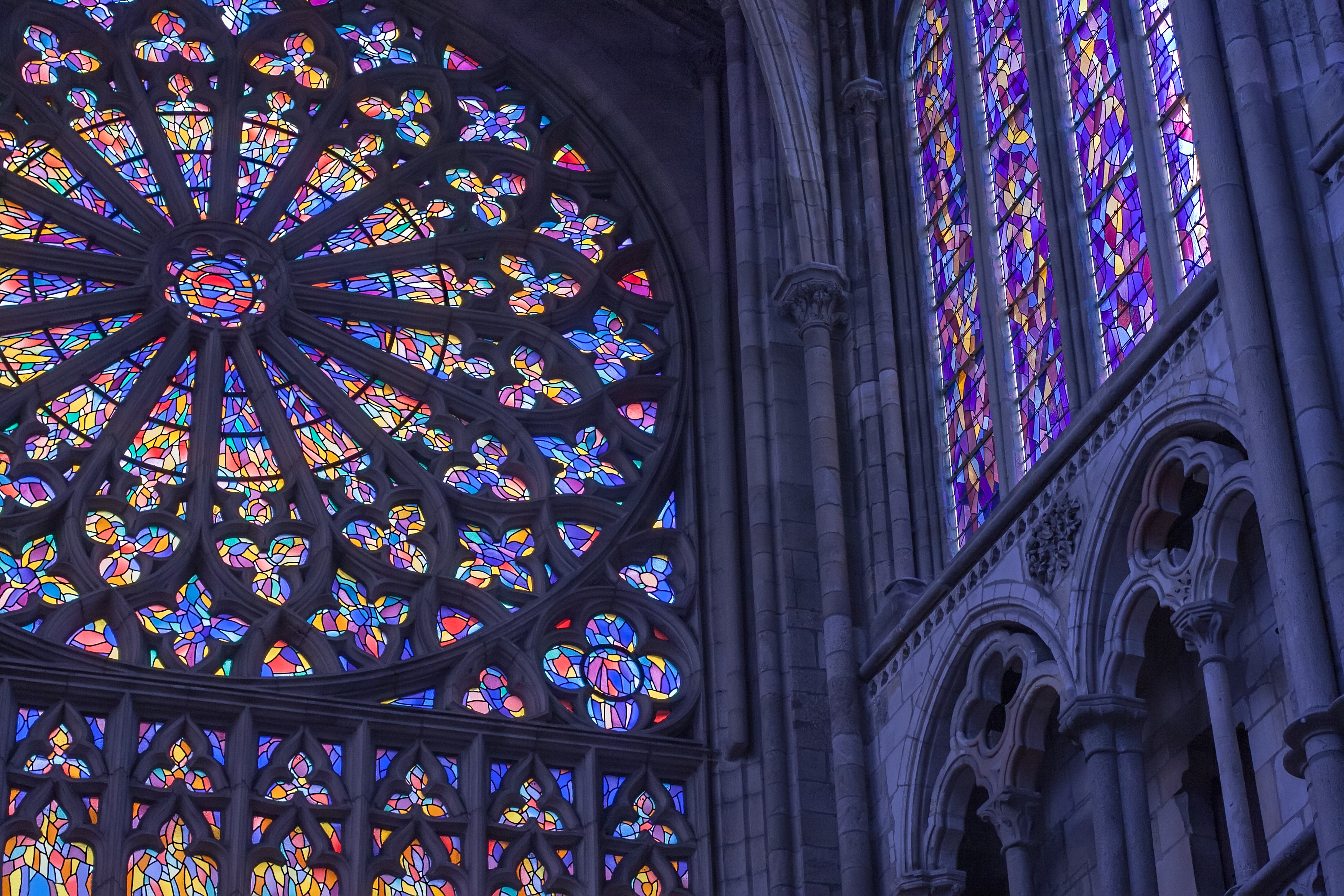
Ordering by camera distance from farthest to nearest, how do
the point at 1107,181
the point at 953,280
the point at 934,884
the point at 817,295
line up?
the point at 817,295 < the point at 953,280 < the point at 1107,181 < the point at 934,884

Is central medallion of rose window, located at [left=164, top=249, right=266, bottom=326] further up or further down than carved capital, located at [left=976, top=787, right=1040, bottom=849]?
further up

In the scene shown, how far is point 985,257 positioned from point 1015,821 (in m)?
3.62

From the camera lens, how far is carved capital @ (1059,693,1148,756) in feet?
41.1

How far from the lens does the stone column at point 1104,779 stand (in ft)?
39.8

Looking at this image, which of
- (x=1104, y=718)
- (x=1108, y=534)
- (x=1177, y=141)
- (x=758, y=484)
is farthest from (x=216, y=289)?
(x=1104, y=718)

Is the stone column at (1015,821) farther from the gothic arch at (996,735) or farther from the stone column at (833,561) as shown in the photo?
the stone column at (833,561)

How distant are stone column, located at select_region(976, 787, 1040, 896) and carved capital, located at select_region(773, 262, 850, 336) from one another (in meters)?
4.06

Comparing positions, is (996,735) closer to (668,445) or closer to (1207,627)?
(1207,627)

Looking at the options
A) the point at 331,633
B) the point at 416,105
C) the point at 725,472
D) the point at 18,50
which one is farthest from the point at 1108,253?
the point at 18,50

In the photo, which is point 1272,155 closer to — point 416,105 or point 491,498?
point 491,498

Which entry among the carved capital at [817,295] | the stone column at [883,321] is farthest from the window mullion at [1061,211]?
the carved capital at [817,295]

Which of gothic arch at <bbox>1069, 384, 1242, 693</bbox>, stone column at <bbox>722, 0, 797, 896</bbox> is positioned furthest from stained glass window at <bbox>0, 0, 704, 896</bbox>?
gothic arch at <bbox>1069, 384, 1242, 693</bbox>

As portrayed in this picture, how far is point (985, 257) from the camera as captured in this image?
50.3 feet

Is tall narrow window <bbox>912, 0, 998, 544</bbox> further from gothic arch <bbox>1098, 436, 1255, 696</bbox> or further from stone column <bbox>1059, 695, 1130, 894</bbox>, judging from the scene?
stone column <bbox>1059, 695, 1130, 894</bbox>
